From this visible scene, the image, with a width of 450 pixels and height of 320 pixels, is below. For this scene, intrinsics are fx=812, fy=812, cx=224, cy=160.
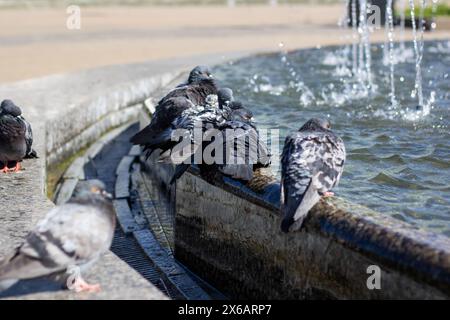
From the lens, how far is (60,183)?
7.49m

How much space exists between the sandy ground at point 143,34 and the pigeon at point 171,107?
280 inches

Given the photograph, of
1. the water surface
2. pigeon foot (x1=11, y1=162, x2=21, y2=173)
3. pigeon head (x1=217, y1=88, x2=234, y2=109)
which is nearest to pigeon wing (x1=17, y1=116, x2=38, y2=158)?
pigeon foot (x1=11, y1=162, x2=21, y2=173)

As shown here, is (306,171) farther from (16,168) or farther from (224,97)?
(16,168)

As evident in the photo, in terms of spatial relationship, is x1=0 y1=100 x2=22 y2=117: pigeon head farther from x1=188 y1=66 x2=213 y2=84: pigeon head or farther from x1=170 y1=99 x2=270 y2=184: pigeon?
x1=170 y1=99 x2=270 y2=184: pigeon

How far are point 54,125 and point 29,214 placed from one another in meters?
3.05

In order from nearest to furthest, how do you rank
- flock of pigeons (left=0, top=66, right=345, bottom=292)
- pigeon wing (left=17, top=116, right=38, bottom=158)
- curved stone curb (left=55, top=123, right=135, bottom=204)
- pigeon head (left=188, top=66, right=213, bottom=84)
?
flock of pigeons (left=0, top=66, right=345, bottom=292)
pigeon wing (left=17, top=116, right=38, bottom=158)
pigeon head (left=188, top=66, right=213, bottom=84)
curved stone curb (left=55, top=123, right=135, bottom=204)

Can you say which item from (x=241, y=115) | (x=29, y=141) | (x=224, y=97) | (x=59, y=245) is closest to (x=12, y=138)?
(x=29, y=141)

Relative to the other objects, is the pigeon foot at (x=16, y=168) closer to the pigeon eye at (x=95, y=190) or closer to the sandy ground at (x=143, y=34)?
the pigeon eye at (x=95, y=190)

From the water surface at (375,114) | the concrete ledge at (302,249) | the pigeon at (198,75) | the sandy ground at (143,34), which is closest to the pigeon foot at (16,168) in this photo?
the concrete ledge at (302,249)

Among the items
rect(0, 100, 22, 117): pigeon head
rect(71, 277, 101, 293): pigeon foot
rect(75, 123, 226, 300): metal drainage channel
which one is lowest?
rect(75, 123, 226, 300): metal drainage channel

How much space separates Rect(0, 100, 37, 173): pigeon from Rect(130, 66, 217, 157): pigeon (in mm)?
833

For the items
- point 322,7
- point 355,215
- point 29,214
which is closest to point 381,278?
point 355,215

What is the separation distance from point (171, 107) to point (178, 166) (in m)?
0.86

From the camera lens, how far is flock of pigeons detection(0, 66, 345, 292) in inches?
142
